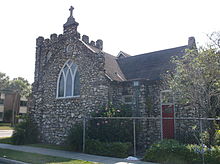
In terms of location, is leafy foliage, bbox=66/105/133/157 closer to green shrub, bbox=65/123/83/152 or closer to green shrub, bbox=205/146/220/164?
green shrub, bbox=65/123/83/152

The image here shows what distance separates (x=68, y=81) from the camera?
48.9 feet

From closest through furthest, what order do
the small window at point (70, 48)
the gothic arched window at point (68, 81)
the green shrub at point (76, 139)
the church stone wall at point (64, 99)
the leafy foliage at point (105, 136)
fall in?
1. the leafy foliage at point (105, 136)
2. the green shrub at point (76, 139)
3. the church stone wall at point (64, 99)
4. the gothic arched window at point (68, 81)
5. the small window at point (70, 48)

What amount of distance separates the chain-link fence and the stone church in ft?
0.62

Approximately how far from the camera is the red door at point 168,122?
12.3 m

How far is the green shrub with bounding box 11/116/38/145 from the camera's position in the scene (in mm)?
14052

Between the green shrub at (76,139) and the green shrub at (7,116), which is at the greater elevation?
the green shrub at (76,139)

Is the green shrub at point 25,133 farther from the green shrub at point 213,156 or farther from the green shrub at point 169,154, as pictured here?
the green shrub at point 213,156

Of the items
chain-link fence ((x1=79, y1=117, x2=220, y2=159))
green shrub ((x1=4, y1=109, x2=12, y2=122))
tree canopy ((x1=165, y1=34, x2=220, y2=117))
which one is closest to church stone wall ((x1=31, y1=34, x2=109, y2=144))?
chain-link fence ((x1=79, y1=117, x2=220, y2=159))

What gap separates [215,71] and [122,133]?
5.19m

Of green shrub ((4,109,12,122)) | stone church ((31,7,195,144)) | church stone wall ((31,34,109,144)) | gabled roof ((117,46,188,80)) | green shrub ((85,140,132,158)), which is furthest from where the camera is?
green shrub ((4,109,12,122))

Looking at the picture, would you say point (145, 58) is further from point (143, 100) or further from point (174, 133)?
point (174, 133)

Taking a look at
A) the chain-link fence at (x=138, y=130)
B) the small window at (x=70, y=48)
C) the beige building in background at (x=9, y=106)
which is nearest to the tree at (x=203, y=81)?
the chain-link fence at (x=138, y=130)

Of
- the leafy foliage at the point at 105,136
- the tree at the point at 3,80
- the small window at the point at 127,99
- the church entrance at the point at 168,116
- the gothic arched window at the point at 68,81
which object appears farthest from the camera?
the tree at the point at 3,80

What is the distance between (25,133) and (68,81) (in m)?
4.58
